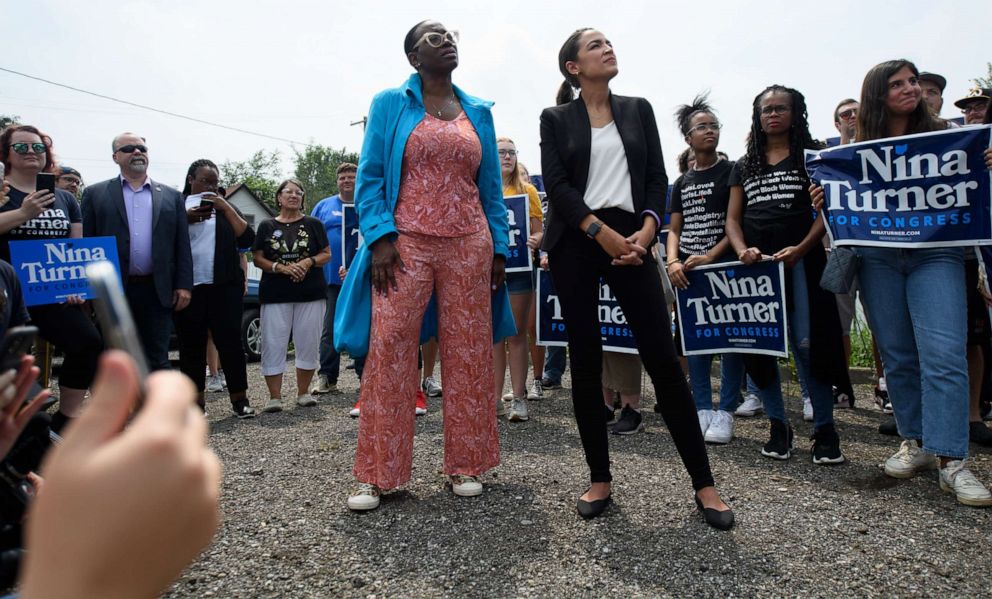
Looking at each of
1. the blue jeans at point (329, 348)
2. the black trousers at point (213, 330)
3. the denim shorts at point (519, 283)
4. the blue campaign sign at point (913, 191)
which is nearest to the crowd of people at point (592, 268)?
the blue campaign sign at point (913, 191)

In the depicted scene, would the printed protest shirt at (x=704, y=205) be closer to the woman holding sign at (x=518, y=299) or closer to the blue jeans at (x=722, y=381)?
the blue jeans at (x=722, y=381)

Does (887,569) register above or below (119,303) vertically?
below

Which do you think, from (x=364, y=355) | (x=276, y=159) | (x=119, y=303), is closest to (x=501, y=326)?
(x=364, y=355)

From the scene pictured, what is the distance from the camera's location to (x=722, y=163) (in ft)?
15.2

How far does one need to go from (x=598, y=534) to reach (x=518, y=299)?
3051mm

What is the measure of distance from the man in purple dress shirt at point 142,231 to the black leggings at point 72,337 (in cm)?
54

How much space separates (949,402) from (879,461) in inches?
31.4

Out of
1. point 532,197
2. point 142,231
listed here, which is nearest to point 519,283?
point 532,197

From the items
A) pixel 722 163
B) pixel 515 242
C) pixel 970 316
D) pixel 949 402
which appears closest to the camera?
pixel 949 402

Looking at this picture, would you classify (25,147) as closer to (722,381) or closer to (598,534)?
(598,534)

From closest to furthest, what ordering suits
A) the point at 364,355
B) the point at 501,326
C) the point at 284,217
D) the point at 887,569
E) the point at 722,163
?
the point at 887,569
the point at 364,355
the point at 501,326
the point at 722,163
the point at 284,217

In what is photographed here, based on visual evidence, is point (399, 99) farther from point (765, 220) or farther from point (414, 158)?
point (765, 220)

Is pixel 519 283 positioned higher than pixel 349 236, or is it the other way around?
pixel 349 236

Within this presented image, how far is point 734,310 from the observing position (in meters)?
4.46
